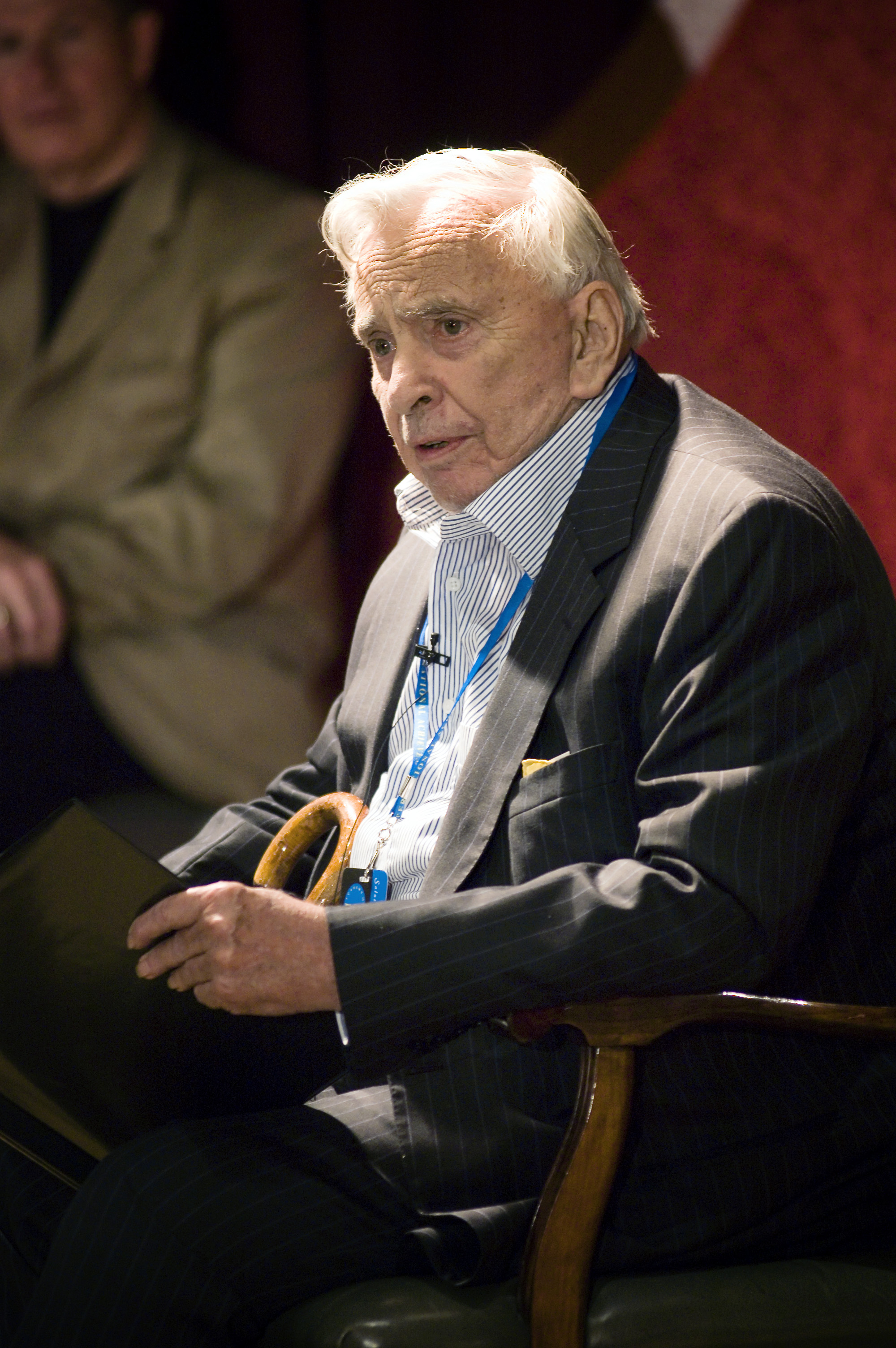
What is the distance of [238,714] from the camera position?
11.1 feet

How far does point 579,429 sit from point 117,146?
6.73 ft

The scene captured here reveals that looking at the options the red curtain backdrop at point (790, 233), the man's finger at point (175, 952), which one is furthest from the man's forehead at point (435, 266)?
the red curtain backdrop at point (790, 233)

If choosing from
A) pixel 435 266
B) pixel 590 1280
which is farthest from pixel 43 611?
pixel 590 1280

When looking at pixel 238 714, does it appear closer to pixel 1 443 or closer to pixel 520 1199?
pixel 1 443

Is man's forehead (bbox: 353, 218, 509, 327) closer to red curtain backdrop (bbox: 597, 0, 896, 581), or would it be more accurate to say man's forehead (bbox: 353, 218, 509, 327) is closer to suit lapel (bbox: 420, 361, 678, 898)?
suit lapel (bbox: 420, 361, 678, 898)

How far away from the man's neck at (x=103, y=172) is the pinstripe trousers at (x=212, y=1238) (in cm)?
253

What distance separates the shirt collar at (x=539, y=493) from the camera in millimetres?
1714

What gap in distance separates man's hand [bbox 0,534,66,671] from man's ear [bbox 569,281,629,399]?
1897 mm

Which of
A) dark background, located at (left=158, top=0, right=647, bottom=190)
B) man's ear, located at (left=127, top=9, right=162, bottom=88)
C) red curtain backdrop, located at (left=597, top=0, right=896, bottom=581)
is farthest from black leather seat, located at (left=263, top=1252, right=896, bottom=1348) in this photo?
man's ear, located at (left=127, top=9, right=162, bottom=88)

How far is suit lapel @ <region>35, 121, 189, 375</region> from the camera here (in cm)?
327

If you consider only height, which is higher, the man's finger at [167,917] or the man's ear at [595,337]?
the man's ear at [595,337]

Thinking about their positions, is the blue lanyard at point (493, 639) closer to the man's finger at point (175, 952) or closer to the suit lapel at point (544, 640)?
the suit lapel at point (544, 640)

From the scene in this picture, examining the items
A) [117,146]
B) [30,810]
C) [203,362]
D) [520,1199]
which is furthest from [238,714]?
[520,1199]

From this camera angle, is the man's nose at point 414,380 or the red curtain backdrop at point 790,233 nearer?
the man's nose at point 414,380
